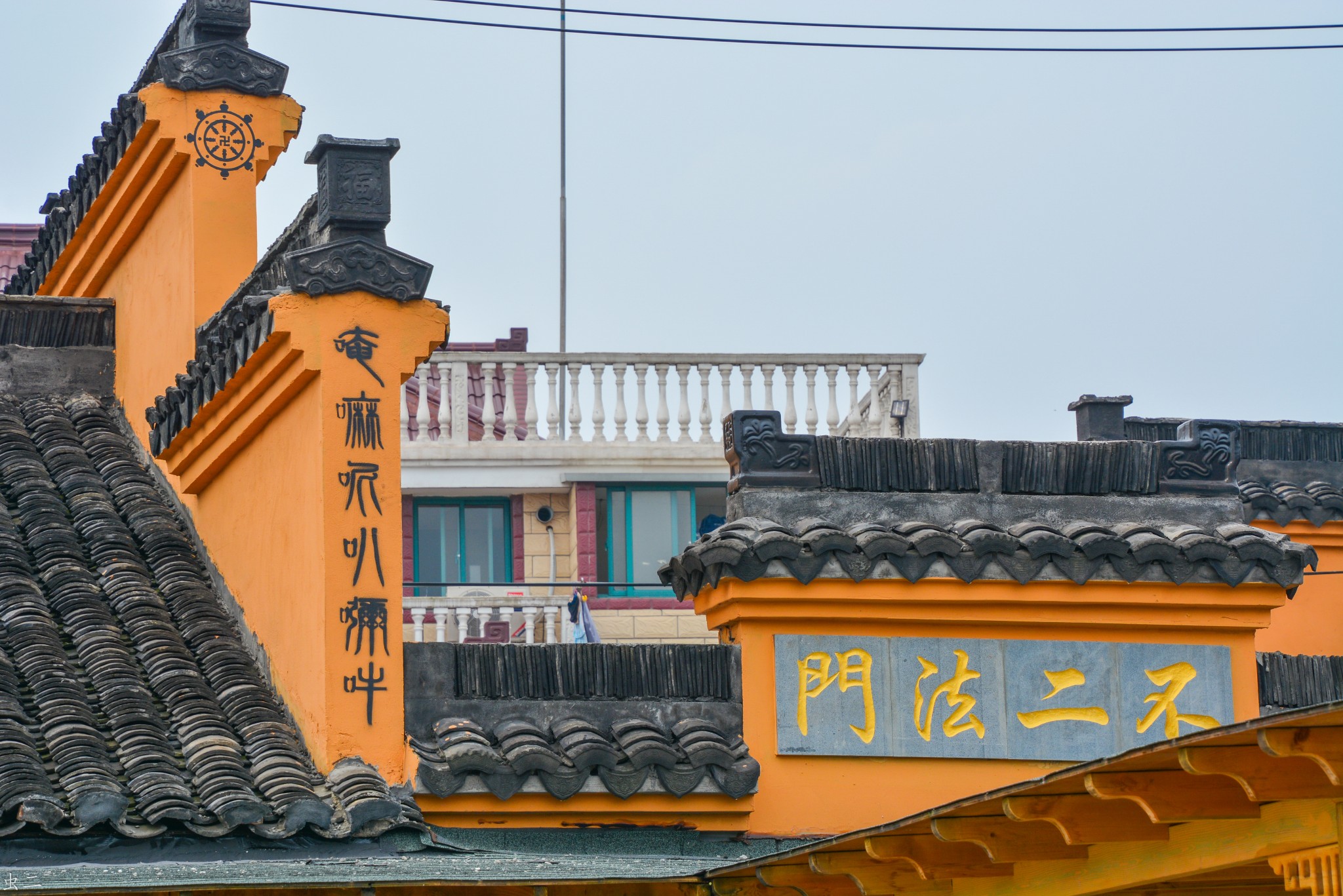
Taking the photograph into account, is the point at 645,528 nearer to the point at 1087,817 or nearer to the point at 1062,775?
the point at 1087,817

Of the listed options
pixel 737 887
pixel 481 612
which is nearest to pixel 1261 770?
pixel 737 887

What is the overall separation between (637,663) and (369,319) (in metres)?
1.95

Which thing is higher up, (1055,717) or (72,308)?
(72,308)

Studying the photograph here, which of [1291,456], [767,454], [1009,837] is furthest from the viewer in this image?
[1291,456]

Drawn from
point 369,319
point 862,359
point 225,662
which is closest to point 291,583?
point 225,662

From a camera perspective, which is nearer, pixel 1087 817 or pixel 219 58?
pixel 1087 817

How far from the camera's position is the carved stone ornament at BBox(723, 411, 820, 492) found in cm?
902

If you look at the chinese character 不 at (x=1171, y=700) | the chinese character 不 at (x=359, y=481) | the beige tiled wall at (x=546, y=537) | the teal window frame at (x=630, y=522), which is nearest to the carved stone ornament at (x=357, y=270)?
the chinese character 不 at (x=359, y=481)

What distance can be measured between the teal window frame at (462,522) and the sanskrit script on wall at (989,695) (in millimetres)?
14926

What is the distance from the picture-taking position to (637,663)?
860 cm

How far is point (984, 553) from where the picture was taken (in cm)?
863

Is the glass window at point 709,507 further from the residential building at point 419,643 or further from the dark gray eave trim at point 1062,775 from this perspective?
the dark gray eave trim at point 1062,775

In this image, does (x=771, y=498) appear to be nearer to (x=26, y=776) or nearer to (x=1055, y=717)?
(x=1055, y=717)

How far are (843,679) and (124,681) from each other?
312 centimetres
